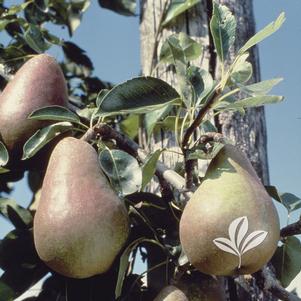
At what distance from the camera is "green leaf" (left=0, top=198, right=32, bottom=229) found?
126 centimetres

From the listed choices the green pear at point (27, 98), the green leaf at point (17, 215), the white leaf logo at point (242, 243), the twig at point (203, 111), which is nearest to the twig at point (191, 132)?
the twig at point (203, 111)

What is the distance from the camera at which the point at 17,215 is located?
1264mm

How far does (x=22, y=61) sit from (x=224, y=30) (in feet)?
1.92

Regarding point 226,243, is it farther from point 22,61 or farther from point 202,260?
point 22,61

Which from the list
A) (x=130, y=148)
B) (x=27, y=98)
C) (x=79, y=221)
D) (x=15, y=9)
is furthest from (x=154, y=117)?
(x=15, y=9)

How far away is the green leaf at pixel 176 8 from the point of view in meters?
1.30

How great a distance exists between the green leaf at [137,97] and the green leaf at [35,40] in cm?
39

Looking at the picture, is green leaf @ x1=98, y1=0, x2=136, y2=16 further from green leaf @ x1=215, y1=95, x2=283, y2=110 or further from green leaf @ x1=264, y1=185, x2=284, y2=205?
green leaf @ x1=215, y1=95, x2=283, y2=110

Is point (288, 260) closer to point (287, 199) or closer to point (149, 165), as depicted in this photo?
point (287, 199)

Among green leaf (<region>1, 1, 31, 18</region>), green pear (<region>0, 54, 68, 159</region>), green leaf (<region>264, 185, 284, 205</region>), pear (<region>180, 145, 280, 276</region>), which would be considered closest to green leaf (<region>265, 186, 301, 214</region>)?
green leaf (<region>264, 185, 284, 205</region>)

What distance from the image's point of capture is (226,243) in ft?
2.58

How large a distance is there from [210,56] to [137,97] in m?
0.40

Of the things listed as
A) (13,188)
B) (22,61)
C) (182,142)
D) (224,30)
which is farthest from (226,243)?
(13,188)

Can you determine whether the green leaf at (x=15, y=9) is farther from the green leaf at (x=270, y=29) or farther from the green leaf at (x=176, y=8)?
the green leaf at (x=270, y=29)
